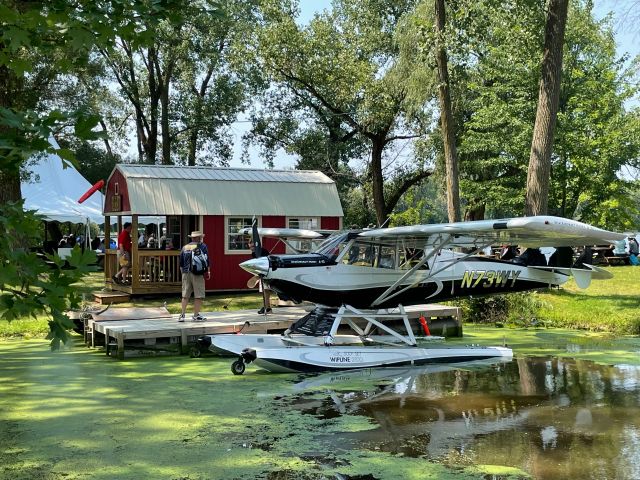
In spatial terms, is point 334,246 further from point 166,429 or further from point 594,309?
point 594,309

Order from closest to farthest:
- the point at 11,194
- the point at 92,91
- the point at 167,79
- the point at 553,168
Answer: the point at 11,194 < the point at 553,168 < the point at 92,91 < the point at 167,79

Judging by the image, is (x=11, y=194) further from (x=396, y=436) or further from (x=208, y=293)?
(x=396, y=436)

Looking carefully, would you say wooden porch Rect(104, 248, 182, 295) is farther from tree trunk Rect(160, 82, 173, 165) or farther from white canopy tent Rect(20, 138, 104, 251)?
tree trunk Rect(160, 82, 173, 165)

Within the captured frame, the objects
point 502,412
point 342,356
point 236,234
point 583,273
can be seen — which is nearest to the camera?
point 502,412

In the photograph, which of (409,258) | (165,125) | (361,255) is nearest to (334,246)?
(361,255)

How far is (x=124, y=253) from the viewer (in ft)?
57.1

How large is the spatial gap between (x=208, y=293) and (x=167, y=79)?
17346 mm

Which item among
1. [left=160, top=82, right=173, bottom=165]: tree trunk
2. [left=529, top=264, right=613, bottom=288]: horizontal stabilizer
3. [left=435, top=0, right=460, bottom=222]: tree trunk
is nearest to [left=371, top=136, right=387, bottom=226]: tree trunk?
[left=160, top=82, right=173, bottom=165]: tree trunk

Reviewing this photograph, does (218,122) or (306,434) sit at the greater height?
(218,122)

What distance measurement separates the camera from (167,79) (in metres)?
32.3

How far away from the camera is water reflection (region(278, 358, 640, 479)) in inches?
228

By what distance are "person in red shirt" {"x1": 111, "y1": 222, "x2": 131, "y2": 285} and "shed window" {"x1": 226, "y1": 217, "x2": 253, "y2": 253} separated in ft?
8.69

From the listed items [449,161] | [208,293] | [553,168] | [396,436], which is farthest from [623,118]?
[396,436]

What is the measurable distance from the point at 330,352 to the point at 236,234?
9.38m
